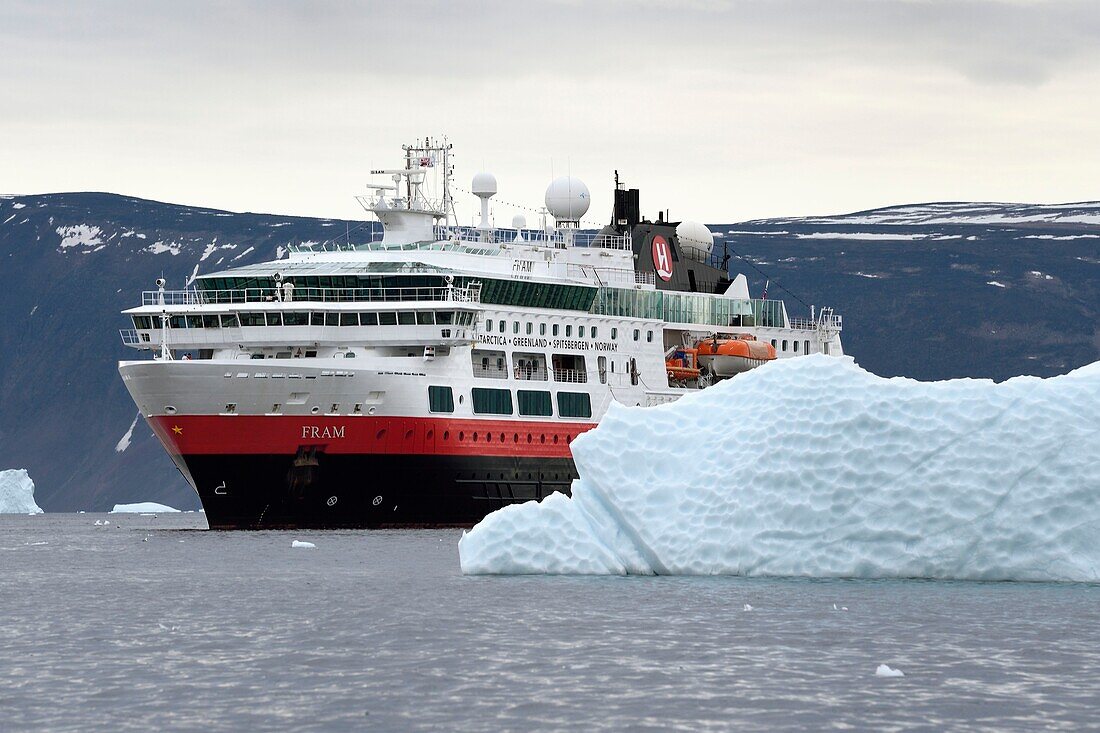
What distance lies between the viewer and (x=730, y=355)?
8100 cm

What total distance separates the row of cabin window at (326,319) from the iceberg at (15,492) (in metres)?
59.5

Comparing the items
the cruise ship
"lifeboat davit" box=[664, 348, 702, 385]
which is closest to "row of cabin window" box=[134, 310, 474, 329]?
the cruise ship

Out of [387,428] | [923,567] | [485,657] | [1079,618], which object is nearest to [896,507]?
[923,567]

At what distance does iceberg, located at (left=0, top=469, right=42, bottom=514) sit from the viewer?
125688 mm

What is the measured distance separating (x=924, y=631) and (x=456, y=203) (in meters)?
50.0

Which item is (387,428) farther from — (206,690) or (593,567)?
(206,690)

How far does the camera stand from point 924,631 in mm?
33062

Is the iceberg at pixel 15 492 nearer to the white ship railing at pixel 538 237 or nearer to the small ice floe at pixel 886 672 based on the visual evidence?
the white ship railing at pixel 538 237

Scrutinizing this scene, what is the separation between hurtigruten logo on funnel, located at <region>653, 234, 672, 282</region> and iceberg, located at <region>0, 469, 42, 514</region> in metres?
56.0

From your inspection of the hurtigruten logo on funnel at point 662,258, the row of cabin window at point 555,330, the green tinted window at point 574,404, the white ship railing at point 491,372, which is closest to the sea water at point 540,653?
the white ship railing at point 491,372

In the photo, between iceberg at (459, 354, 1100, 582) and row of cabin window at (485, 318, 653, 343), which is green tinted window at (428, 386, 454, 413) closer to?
row of cabin window at (485, 318, 653, 343)

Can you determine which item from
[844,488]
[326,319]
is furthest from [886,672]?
[326,319]

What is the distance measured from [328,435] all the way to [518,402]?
10354mm

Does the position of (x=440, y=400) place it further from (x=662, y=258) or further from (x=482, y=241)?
(x=662, y=258)
